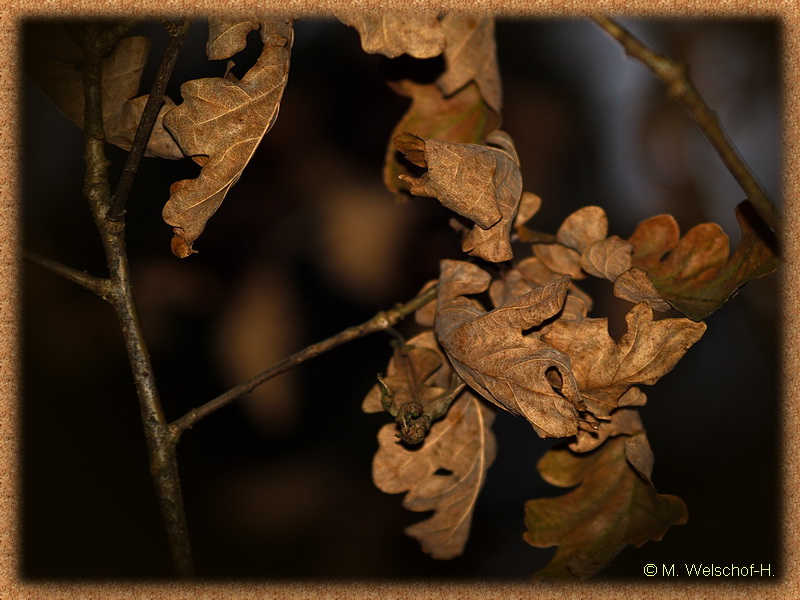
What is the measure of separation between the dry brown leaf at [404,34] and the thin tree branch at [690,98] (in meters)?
0.17

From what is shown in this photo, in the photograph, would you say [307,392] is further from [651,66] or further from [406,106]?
[651,66]

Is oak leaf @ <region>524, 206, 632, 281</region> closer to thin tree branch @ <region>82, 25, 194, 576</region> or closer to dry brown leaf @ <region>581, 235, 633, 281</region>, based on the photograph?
dry brown leaf @ <region>581, 235, 633, 281</region>

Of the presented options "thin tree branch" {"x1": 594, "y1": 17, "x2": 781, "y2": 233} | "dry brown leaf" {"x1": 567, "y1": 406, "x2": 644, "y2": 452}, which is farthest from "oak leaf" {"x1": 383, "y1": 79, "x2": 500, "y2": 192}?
"dry brown leaf" {"x1": 567, "y1": 406, "x2": 644, "y2": 452}

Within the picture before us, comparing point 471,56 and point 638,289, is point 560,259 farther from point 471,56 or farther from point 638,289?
point 471,56

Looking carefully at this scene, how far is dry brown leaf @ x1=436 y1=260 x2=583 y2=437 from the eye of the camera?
1.91 feet

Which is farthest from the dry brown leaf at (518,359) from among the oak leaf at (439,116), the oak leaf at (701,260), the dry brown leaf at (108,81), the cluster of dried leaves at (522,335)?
the dry brown leaf at (108,81)

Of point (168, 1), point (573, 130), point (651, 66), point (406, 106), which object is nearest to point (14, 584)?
point (168, 1)

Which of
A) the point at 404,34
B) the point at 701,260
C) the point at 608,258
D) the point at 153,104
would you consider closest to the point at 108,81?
the point at 153,104

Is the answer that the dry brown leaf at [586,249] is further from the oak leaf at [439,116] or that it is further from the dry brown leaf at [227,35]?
the dry brown leaf at [227,35]

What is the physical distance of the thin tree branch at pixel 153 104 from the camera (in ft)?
1.90

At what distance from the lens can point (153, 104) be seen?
0.59 metres

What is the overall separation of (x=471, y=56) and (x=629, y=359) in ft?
1.25

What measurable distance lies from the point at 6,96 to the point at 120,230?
0.26 m

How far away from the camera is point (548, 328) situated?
2.19ft
